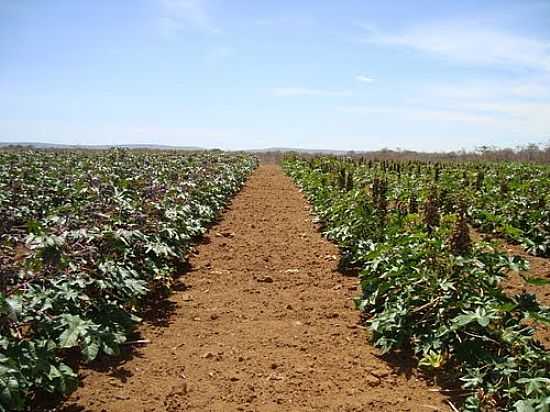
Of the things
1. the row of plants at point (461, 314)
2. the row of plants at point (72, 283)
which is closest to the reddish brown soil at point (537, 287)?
the row of plants at point (461, 314)

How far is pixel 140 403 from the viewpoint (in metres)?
3.07

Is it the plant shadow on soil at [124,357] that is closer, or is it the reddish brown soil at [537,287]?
the plant shadow on soil at [124,357]

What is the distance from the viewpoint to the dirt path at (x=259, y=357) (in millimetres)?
3152

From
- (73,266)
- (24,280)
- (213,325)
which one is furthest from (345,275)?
(24,280)

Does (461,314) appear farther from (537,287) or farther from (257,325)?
(537,287)

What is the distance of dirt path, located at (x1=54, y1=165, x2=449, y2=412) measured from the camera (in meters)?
3.15

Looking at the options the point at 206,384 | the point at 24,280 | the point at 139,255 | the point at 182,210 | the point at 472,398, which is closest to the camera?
the point at 472,398

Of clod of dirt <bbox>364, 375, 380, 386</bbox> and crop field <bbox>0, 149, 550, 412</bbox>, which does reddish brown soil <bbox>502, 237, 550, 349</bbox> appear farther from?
clod of dirt <bbox>364, 375, 380, 386</bbox>

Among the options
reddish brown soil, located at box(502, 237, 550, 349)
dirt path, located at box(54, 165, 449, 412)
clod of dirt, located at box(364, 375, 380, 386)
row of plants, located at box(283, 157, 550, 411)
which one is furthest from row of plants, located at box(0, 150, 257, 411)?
reddish brown soil, located at box(502, 237, 550, 349)

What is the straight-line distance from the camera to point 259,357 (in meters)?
3.81

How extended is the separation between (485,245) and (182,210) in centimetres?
432

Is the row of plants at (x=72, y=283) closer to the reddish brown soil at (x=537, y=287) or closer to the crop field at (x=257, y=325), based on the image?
the crop field at (x=257, y=325)

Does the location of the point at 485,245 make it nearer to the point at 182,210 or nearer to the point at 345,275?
the point at 345,275

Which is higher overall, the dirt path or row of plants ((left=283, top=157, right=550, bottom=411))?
row of plants ((left=283, top=157, right=550, bottom=411))
